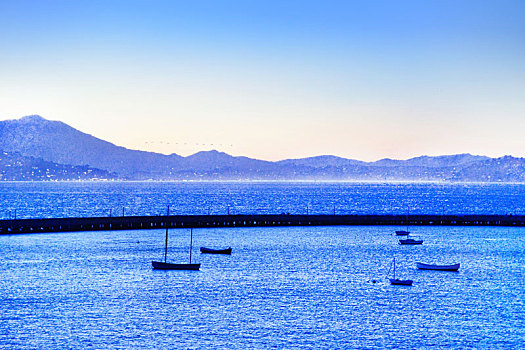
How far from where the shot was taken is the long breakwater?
105562 mm

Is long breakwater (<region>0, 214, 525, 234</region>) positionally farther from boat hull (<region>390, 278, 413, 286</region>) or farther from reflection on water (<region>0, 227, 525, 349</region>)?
boat hull (<region>390, 278, 413, 286</region>)

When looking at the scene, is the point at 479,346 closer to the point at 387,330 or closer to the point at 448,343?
the point at 448,343

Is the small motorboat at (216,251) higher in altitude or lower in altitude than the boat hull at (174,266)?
higher

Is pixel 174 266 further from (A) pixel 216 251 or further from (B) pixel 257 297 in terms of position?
(B) pixel 257 297

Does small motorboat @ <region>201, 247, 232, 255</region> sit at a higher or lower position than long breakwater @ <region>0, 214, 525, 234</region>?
lower

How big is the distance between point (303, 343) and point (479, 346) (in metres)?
10.8

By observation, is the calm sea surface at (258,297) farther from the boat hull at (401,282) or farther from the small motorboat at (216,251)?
the small motorboat at (216,251)

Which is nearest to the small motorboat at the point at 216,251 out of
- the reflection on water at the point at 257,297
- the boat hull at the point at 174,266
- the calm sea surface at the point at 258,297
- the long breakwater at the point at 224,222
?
the reflection on water at the point at 257,297

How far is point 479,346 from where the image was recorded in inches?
1822

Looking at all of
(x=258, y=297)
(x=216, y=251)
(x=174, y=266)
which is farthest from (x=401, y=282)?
(x=216, y=251)

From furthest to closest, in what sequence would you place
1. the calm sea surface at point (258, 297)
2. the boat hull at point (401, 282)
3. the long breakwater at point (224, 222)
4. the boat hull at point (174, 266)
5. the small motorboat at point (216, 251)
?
1. the long breakwater at point (224, 222)
2. the small motorboat at point (216, 251)
3. the boat hull at point (174, 266)
4. the boat hull at point (401, 282)
5. the calm sea surface at point (258, 297)

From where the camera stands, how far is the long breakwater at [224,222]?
346ft

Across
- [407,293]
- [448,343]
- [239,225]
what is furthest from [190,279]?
[239,225]

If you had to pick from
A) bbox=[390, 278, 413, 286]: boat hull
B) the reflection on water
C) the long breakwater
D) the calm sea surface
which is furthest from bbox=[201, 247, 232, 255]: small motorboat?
bbox=[390, 278, 413, 286]: boat hull
